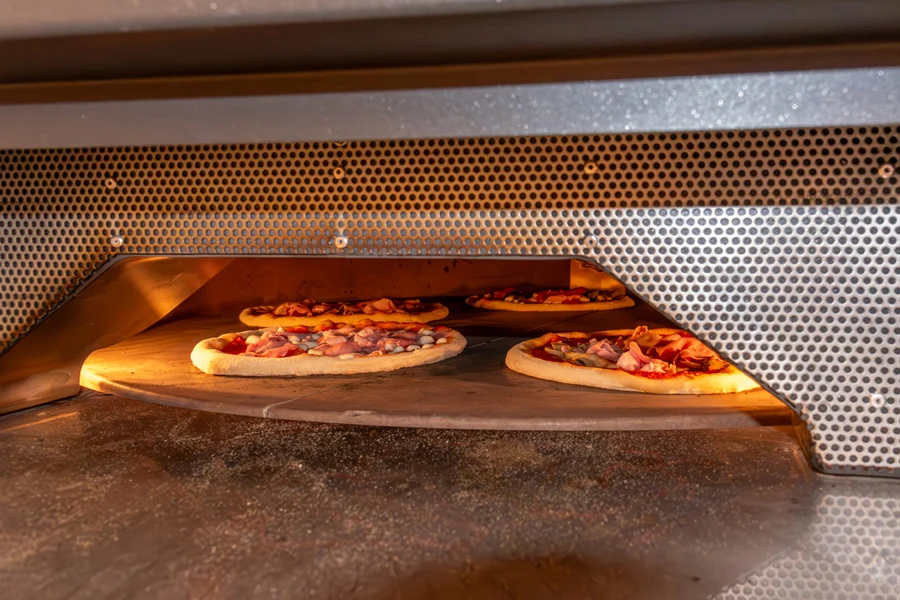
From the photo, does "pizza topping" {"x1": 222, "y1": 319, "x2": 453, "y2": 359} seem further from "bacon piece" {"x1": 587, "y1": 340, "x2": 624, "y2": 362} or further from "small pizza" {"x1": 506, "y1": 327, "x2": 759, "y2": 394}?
"bacon piece" {"x1": 587, "y1": 340, "x2": 624, "y2": 362}

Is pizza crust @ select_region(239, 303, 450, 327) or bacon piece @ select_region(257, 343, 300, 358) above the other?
bacon piece @ select_region(257, 343, 300, 358)

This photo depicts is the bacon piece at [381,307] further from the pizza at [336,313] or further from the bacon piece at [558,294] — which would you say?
the bacon piece at [558,294]

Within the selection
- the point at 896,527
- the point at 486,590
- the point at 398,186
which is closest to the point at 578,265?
the point at 398,186

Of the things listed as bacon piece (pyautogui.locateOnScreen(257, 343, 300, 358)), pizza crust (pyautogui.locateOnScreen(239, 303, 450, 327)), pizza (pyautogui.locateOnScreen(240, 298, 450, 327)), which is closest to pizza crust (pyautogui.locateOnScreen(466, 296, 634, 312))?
pizza (pyautogui.locateOnScreen(240, 298, 450, 327))

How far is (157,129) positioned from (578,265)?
371 cm

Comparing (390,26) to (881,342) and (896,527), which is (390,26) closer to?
(881,342)

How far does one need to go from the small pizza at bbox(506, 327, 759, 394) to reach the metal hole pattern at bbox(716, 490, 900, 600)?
75 cm

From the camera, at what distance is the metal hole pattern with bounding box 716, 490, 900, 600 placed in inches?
47.3

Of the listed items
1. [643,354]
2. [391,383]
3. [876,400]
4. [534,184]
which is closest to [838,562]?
[876,400]

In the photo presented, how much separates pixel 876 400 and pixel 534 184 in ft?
3.21

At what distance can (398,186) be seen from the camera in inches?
73.4

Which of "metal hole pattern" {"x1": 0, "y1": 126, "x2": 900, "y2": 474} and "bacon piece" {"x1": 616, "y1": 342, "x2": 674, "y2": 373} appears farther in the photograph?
"bacon piece" {"x1": 616, "y1": 342, "x2": 674, "y2": 373}

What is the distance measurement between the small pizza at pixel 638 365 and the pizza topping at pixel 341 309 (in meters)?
1.26

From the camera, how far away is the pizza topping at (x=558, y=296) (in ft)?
14.4
